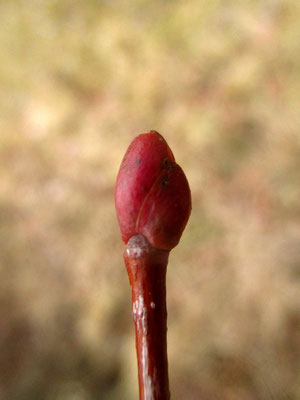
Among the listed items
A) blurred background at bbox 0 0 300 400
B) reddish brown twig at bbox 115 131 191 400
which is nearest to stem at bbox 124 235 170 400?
reddish brown twig at bbox 115 131 191 400

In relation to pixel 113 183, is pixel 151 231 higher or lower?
lower

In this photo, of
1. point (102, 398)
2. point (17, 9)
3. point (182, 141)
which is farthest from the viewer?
point (17, 9)

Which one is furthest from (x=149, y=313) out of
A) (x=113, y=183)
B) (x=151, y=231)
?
(x=113, y=183)

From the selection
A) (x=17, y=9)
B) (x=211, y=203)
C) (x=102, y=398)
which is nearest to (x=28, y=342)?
(x=102, y=398)

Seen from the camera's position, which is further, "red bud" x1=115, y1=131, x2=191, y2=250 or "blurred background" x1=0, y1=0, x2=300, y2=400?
"blurred background" x1=0, y1=0, x2=300, y2=400

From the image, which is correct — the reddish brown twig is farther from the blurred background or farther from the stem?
the blurred background

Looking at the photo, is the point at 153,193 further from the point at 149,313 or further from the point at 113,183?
the point at 113,183

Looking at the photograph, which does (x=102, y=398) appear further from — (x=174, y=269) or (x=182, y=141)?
(x=182, y=141)
